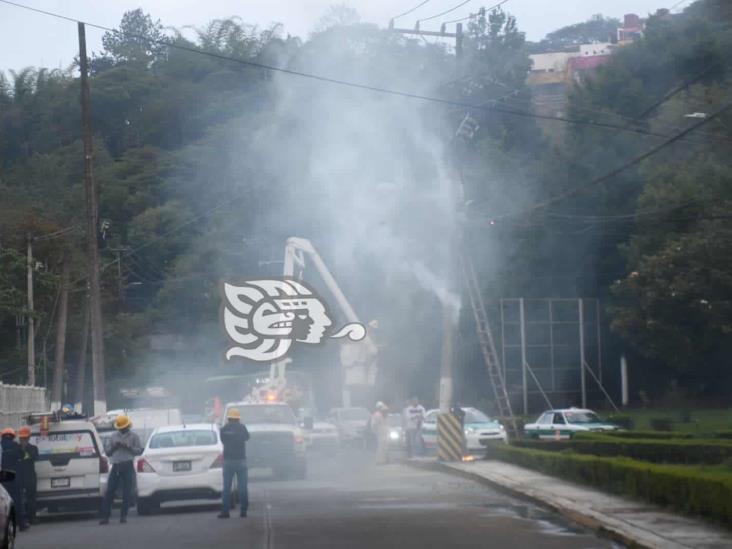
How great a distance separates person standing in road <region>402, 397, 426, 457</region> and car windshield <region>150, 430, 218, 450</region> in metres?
16.9

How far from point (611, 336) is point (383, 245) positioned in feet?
42.8

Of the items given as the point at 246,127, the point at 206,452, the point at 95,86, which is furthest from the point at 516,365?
the point at 95,86

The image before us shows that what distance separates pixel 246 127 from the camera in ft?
243

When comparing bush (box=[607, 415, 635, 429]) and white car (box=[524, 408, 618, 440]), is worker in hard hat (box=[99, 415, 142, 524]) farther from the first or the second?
bush (box=[607, 415, 635, 429])

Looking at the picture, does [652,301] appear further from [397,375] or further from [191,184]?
[191,184]

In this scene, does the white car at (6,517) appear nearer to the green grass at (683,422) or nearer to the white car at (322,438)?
the white car at (322,438)

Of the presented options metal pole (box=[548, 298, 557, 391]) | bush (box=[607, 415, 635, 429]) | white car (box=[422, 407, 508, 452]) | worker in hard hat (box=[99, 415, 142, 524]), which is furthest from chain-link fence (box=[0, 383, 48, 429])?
metal pole (box=[548, 298, 557, 391])

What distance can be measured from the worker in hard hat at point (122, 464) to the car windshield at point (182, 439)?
1573mm

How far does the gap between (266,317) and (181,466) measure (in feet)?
37.5

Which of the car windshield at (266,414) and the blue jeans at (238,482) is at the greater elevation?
the car windshield at (266,414)

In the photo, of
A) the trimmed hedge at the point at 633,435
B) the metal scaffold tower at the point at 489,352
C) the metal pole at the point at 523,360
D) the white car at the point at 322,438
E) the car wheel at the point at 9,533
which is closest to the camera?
the car wheel at the point at 9,533

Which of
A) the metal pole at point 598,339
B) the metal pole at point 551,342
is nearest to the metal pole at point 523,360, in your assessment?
the metal pole at point 551,342

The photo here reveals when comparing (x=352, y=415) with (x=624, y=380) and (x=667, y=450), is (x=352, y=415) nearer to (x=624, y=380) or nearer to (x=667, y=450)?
(x=624, y=380)

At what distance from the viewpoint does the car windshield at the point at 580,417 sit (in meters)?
39.1
